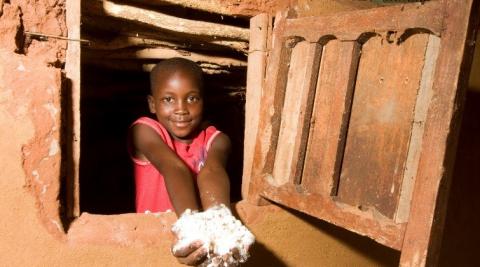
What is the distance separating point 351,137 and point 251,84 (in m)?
0.55

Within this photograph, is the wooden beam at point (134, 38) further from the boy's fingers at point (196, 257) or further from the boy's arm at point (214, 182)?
the boy's fingers at point (196, 257)

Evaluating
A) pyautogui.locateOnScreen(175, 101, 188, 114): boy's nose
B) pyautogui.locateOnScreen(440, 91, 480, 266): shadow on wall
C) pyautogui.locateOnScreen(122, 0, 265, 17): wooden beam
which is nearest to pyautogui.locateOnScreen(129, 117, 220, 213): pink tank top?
pyautogui.locateOnScreen(175, 101, 188, 114): boy's nose

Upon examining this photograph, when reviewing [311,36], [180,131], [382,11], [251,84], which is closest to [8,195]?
[180,131]

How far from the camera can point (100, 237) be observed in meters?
1.36

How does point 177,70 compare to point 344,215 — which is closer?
point 344,215

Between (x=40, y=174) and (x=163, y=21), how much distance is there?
28.9 inches

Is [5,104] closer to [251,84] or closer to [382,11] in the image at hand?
[251,84]

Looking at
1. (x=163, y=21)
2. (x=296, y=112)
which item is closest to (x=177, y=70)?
(x=163, y=21)

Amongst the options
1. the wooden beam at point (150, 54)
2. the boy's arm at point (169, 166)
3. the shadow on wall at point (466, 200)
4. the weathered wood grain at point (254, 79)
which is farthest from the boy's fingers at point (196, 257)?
the shadow on wall at point (466, 200)

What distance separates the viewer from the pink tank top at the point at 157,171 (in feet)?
6.03

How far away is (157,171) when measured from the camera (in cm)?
185

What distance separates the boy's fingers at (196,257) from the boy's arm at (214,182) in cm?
28

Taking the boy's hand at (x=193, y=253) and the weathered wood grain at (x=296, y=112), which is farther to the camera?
the weathered wood grain at (x=296, y=112)

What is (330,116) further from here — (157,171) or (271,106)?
(157,171)
